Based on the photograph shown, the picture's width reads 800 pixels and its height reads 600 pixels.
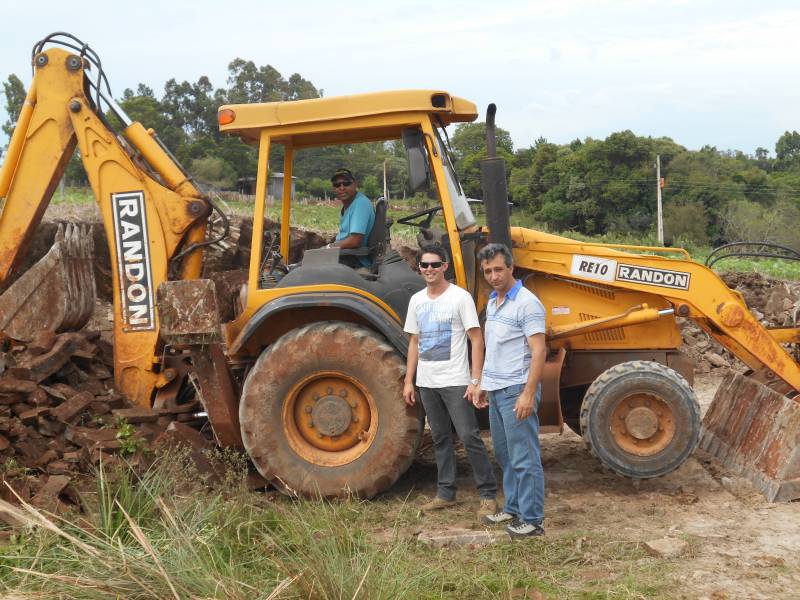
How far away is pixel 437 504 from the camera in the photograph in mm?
5445

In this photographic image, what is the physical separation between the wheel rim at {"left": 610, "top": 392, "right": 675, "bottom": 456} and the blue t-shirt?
1.99 metres

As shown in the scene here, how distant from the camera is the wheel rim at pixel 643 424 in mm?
5547

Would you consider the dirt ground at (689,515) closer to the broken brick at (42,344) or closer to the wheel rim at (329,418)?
the wheel rim at (329,418)

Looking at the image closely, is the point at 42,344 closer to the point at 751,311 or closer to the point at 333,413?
the point at 333,413

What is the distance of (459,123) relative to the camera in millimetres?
5910

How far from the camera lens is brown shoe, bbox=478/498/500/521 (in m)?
5.21

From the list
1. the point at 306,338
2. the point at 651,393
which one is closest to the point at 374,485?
the point at 306,338

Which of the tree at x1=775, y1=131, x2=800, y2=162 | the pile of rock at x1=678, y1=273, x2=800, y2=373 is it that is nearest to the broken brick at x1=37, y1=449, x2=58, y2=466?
the pile of rock at x1=678, y1=273, x2=800, y2=373

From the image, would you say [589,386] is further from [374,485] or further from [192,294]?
[192,294]

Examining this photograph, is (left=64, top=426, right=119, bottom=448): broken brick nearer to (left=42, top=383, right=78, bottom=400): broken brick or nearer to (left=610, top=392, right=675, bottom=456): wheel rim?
(left=42, top=383, right=78, bottom=400): broken brick

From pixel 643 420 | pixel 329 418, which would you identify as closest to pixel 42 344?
pixel 329 418

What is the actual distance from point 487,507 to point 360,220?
2.11 meters

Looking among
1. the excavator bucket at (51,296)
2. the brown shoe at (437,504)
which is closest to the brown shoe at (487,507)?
the brown shoe at (437,504)

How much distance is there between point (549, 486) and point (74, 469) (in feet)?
10.5
